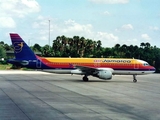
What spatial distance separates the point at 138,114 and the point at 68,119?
3961 millimetres

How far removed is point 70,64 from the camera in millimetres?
40969

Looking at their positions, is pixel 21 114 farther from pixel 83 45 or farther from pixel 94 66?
pixel 83 45

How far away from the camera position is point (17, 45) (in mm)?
41844

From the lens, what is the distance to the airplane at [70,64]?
134 feet

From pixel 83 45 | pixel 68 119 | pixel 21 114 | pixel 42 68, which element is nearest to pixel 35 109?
pixel 21 114

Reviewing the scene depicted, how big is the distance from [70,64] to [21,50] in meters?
6.27

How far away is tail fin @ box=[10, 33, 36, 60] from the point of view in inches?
1623

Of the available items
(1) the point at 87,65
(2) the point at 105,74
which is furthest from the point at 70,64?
(2) the point at 105,74

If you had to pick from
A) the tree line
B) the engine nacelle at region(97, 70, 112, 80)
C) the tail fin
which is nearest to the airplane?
the tail fin

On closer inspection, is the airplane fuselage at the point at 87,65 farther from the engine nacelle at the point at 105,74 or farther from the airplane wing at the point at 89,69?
the engine nacelle at the point at 105,74

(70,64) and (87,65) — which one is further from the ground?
(70,64)

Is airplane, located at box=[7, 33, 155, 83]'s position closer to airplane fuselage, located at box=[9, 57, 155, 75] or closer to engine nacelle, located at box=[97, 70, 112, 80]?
airplane fuselage, located at box=[9, 57, 155, 75]

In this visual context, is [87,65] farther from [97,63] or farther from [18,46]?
[18,46]

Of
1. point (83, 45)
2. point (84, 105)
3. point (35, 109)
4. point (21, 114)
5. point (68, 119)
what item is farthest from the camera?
point (83, 45)
